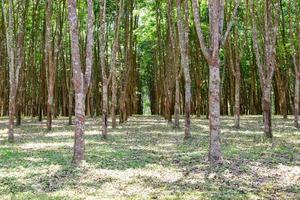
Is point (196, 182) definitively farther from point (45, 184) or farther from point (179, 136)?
point (179, 136)

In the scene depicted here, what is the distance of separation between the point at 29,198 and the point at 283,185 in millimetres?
5065

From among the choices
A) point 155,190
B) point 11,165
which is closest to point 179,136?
point 11,165

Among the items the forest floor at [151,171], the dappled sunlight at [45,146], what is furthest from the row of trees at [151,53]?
the dappled sunlight at [45,146]

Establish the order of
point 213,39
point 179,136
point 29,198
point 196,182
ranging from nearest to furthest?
point 29,198 < point 196,182 < point 213,39 < point 179,136

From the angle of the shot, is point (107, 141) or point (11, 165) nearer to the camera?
point (11, 165)

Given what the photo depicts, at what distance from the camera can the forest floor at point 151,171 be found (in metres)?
8.25

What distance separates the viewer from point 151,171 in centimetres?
1019

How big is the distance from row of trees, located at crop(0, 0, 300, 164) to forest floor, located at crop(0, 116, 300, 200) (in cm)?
94

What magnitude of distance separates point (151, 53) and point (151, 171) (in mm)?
30105

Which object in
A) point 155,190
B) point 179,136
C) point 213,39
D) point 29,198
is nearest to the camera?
point 29,198

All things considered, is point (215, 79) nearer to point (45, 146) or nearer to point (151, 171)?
point (151, 171)

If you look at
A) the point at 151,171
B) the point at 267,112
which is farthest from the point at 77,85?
the point at 267,112

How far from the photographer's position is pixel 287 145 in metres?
14.4

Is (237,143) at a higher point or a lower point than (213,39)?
lower
